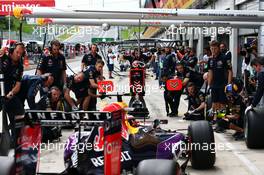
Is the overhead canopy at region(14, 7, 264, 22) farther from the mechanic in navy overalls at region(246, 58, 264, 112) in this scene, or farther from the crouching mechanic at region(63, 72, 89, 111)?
the mechanic in navy overalls at region(246, 58, 264, 112)

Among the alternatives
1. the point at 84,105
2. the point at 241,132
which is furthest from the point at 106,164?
the point at 84,105

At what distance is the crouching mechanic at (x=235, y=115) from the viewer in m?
9.50

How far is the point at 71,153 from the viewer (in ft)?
19.0

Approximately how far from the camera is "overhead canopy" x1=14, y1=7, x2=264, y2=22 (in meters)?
12.4

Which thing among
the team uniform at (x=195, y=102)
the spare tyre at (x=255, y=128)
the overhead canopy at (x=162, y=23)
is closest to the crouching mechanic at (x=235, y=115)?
the spare tyre at (x=255, y=128)

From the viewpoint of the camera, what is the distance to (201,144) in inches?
261

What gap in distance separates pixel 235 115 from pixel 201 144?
3.05 metres

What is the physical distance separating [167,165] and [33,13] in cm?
849

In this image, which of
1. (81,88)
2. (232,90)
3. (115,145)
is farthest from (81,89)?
(115,145)

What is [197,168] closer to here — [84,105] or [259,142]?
[259,142]

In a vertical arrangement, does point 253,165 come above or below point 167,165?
below

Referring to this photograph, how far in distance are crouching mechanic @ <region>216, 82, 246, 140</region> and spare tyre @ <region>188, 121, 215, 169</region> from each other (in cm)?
276

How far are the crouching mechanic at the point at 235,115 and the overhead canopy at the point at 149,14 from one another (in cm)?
339

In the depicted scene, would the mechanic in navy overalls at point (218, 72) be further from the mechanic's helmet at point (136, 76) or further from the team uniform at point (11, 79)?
the team uniform at point (11, 79)
